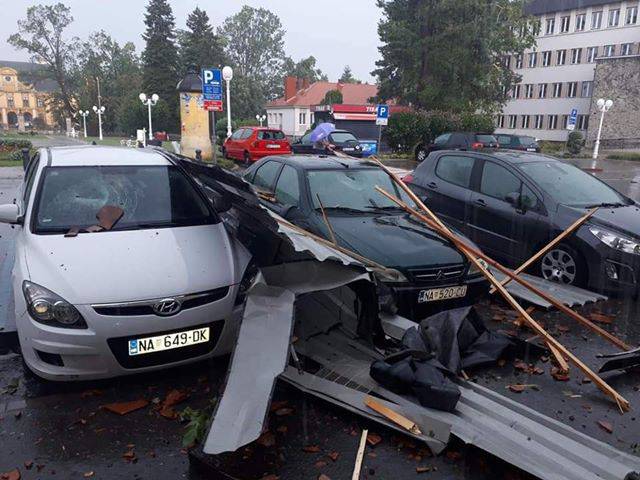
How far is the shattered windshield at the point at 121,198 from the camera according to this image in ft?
14.8

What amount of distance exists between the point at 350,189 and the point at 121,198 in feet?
9.18

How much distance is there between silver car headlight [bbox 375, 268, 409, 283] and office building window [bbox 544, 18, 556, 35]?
199ft

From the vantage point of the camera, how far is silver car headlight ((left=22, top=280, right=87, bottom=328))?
11.8 ft

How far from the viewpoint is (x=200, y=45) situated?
6581cm

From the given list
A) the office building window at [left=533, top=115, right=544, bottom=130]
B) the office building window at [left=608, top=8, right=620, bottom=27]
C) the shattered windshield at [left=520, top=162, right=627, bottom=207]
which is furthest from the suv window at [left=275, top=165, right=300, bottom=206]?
the office building window at [left=608, top=8, right=620, bottom=27]

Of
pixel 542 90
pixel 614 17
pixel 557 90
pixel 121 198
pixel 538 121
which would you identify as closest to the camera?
pixel 121 198

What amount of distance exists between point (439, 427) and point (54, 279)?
9.65 feet

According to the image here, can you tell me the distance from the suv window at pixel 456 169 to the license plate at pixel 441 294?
9.86 ft

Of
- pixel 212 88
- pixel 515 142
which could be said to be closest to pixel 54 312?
pixel 212 88

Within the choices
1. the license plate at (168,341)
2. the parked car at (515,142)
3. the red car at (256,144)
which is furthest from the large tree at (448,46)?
the license plate at (168,341)

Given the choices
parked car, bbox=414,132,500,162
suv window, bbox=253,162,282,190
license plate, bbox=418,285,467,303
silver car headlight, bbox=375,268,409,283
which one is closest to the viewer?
silver car headlight, bbox=375,268,409,283

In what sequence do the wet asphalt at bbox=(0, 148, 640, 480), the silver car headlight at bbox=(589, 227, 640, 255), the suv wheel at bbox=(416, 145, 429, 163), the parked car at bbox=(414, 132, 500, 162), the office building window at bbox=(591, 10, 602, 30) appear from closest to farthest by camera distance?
the wet asphalt at bbox=(0, 148, 640, 480), the silver car headlight at bbox=(589, 227, 640, 255), the parked car at bbox=(414, 132, 500, 162), the suv wheel at bbox=(416, 145, 429, 163), the office building window at bbox=(591, 10, 602, 30)

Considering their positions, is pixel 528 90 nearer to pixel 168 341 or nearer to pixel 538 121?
pixel 538 121

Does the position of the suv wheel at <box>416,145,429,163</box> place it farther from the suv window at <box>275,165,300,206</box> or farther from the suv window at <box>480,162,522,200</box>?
the suv window at <box>275,165,300,206</box>
